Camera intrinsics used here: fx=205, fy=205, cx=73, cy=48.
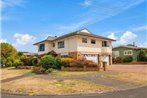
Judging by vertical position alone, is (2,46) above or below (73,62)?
above

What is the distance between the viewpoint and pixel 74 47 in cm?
3538

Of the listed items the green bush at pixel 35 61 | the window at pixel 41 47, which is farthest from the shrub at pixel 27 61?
the window at pixel 41 47

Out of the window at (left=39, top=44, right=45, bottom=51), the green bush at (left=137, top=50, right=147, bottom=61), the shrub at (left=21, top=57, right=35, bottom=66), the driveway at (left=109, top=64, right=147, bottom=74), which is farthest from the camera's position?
the green bush at (left=137, top=50, right=147, bottom=61)

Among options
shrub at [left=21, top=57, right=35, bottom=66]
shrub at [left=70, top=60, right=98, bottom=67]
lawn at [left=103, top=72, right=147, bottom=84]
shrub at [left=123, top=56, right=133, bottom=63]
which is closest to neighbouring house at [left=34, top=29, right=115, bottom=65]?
shrub at [left=21, top=57, right=35, bottom=66]

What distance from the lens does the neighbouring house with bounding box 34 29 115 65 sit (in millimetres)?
35250

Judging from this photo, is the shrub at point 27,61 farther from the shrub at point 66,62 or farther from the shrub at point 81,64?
the shrub at point 81,64

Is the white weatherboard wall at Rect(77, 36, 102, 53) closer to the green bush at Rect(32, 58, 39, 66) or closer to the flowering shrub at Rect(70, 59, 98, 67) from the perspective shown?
the green bush at Rect(32, 58, 39, 66)

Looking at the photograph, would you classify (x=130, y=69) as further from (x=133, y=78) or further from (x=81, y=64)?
(x=133, y=78)

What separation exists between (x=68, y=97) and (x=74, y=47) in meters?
24.1

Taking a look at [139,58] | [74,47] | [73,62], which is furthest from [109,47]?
[73,62]

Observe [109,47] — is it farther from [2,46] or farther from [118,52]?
[2,46]

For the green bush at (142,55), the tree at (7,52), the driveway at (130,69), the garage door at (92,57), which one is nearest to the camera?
the driveway at (130,69)

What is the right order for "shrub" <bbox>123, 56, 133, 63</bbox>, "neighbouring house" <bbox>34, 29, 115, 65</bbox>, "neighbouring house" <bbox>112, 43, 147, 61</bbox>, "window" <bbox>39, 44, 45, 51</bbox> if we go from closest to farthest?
"neighbouring house" <bbox>34, 29, 115, 65</bbox> < "window" <bbox>39, 44, 45, 51</bbox> < "shrub" <bbox>123, 56, 133, 63</bbox> < "neighbouring house" <bbox>112, 43, 147, 61</bbox>

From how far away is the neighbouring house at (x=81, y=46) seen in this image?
35250 mm
